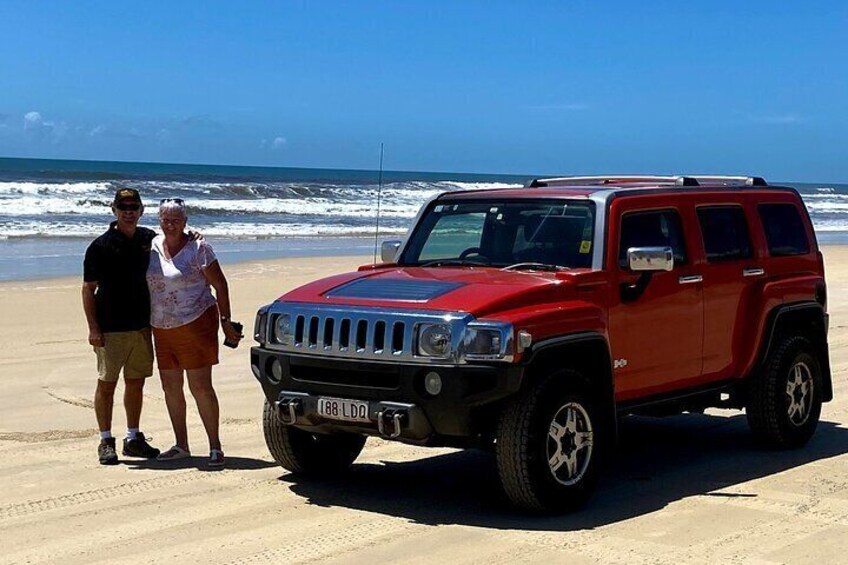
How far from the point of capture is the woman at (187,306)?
773cm

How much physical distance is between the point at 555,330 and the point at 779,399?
2.40 meters

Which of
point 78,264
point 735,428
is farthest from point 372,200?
point 735,428

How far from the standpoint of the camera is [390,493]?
23.5 ft

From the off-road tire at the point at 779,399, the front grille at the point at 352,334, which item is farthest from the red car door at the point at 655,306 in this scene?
the front grille at the point at 352,334

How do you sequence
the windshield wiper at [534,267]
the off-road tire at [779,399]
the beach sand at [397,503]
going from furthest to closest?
the off-road tire at [779,399] → the windshield wiper at [534,267] → the beach sand at [397,503]

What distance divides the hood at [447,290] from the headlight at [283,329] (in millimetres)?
118

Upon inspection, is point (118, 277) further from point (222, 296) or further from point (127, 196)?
point (222, 296)

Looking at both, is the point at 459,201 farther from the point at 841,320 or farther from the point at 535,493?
the point at 841,320

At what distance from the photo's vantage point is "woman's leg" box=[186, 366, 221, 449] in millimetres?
7855

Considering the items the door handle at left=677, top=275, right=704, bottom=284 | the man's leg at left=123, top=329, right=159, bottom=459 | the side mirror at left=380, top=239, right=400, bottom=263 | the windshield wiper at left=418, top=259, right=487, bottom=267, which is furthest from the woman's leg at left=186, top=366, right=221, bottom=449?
the door handle at left=677, top=275, right=704, bottom=284

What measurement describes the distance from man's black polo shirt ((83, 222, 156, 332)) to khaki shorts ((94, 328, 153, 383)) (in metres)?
0.06

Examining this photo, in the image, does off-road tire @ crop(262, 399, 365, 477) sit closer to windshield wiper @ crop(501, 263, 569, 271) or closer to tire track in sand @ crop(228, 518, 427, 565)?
tire track in sand @ crop(228, 518, 427, 565)

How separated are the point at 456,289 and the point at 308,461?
4.92ft

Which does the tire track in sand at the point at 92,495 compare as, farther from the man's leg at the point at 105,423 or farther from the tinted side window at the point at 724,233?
the tinted side window at the point at 724,233
